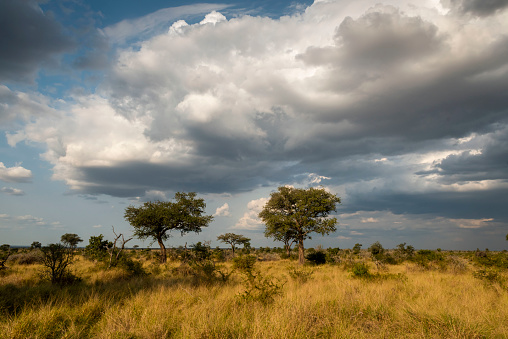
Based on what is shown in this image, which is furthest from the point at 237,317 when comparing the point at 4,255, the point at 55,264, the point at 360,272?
the point at 4,255

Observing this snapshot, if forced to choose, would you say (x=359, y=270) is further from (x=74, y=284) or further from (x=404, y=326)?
(x=74, y=284)

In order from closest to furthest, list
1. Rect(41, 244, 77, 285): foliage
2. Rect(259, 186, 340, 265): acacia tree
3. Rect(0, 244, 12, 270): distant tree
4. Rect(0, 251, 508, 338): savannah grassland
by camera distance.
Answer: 1. Rect(0, 251, 508, 338): savannah grassland
2. Rect(41, 244, 77, 285): foliage
3. Rect(0, 244, 12, 270): distant tree
4. Rect(259, 186, 340, 265): acacia tree

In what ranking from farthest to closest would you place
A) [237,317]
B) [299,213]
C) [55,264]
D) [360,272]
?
[299,213], [360,272], [55,264], [237,317]

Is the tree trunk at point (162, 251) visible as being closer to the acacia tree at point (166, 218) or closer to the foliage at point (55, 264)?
the acacia tree at point (166, 218)

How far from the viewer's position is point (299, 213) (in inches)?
1162

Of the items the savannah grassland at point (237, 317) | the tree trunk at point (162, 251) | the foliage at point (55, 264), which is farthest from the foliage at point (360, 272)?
the tree trunk at point (162, 251)

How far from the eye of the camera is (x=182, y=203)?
34000 mm

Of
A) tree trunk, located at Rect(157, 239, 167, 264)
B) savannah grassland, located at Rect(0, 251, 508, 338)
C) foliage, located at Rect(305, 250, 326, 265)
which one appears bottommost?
foliage, located at Rect(305, 250, 326, 265)

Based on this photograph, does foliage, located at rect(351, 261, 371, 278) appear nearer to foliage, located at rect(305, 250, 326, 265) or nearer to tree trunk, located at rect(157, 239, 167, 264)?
foliage, located at rect(305, 250, 326, 265)

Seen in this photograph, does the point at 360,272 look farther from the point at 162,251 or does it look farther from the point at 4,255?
the point at 4,255

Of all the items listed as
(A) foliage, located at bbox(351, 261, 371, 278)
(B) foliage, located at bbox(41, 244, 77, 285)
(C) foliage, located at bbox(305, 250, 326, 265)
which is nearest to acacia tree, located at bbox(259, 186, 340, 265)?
(C) foliage, located at bbox(305, 250, 326, 265)

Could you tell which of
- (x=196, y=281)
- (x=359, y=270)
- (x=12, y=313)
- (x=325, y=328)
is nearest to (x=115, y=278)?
(x=196, y=281)

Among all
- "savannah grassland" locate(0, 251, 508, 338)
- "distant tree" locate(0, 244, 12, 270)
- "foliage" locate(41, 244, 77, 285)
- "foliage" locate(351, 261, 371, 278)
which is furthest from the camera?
"foliage" locate(351, 261, 371, 278)

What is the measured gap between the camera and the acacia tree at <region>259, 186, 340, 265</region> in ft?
94.3
